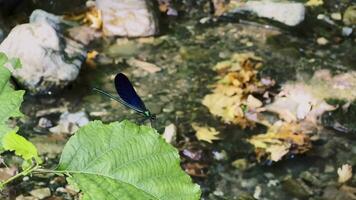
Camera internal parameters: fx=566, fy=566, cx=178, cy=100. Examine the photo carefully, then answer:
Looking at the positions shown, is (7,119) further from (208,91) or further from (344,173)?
(208,91)

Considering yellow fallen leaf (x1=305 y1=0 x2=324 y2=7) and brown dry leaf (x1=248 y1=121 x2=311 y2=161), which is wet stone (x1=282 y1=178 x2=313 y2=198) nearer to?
brown dry leaf (x1=248 y1=121 x2=311 y2=161)

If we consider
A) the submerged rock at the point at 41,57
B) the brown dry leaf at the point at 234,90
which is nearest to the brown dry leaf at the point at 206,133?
the brown dry leaf at the point at 234,90

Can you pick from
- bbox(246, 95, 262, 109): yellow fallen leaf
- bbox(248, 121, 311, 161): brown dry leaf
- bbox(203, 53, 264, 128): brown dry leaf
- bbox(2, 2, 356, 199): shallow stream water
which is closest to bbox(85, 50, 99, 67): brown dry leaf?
bbox(2, 2, 356, 199): shallow stream water

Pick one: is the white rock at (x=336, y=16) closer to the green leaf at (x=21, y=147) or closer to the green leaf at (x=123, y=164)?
the green leaf at (x=123, y=164)

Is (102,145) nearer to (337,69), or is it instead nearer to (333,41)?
(337,69)

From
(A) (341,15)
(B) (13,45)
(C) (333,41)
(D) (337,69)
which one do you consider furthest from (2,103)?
(A) (341,15)

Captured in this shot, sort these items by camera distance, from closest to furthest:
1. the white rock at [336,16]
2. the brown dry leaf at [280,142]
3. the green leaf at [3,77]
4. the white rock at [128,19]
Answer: the green leaf at [3,77] → the brown dry leaf at [280,142] → the white rock at [128,19] → the white rock at [336,16]
